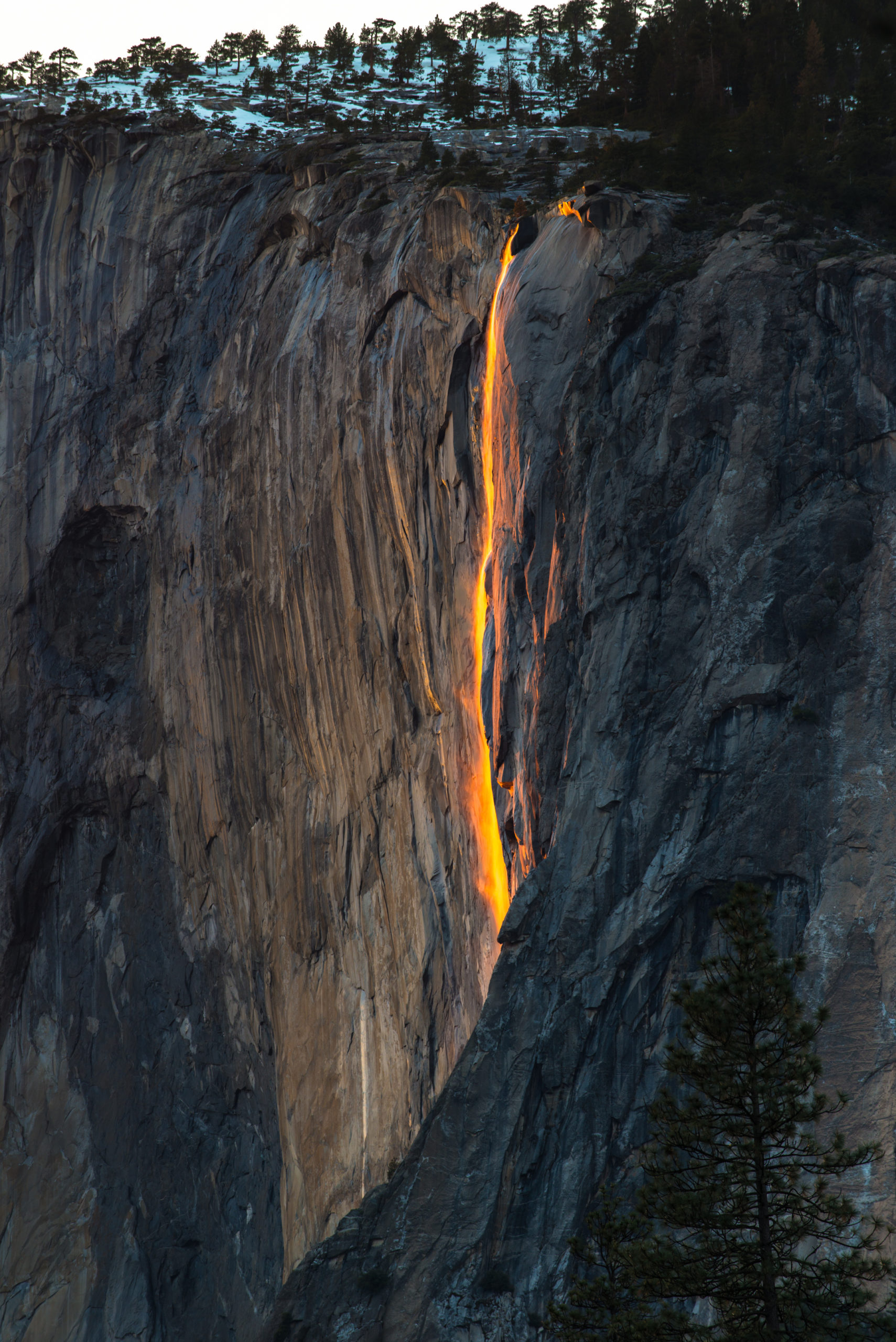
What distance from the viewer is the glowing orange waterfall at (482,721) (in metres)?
32.0

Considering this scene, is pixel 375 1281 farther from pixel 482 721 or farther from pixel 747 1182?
pixel 482 721

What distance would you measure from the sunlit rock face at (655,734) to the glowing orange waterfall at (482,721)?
4.40 feet

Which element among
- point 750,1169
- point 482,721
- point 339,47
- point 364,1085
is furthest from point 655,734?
point 339,47

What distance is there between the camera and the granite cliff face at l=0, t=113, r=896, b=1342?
83.9ft

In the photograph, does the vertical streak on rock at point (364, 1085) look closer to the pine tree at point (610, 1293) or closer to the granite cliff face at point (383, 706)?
the granite cliff face at point (383, 706)

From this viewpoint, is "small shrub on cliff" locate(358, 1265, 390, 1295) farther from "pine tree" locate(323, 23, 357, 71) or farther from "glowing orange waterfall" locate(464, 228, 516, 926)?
"pine tree" locate(323, 23, 357, 71)

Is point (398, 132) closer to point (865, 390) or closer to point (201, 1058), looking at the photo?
point (865, 390)

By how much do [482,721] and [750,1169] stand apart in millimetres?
18429

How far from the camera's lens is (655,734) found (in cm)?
2719

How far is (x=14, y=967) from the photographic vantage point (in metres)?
48.6

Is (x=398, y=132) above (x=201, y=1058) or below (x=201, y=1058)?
above

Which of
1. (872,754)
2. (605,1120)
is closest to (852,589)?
(872,754)

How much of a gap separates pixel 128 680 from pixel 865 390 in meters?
29.3

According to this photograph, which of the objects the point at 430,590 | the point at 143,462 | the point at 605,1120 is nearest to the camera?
the point at 605,1120
